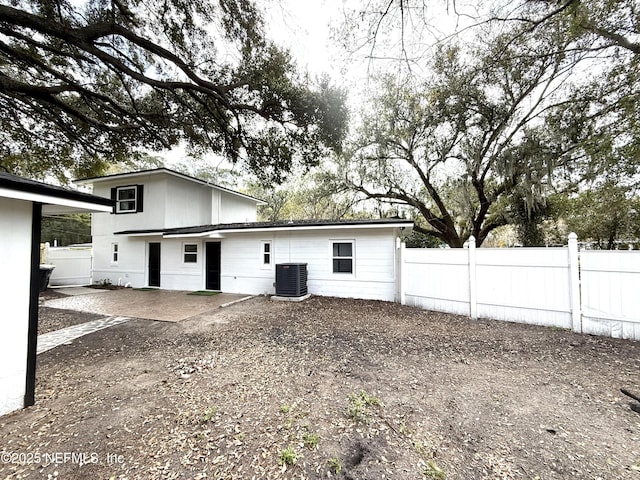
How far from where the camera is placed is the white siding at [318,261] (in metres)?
8.34

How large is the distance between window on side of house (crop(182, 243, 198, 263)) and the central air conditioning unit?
4457 millimetres

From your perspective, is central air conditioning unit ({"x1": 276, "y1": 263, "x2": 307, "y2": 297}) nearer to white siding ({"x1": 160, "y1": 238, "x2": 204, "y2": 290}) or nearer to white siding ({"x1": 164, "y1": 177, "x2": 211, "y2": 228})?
white siding ({"x1": 160, "y1": 238, "x2": 204, "y2": 290})

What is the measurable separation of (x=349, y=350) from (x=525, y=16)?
7909mm

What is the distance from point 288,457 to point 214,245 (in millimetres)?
9687

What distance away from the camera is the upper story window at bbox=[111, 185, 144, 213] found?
11766mm

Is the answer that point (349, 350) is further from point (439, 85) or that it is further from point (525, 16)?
point (439, 85)

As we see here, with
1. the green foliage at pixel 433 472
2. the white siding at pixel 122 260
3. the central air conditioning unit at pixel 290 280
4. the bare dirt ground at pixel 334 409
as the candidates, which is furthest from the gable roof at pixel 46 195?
the white siding at pixel 122 260

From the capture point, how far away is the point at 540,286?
5.10 m

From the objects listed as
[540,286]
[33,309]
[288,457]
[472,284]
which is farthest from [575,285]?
[33,309]

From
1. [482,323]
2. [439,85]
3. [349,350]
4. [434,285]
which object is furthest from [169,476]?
[439,85]

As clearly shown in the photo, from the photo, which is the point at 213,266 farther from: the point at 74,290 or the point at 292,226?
the point at 74,290

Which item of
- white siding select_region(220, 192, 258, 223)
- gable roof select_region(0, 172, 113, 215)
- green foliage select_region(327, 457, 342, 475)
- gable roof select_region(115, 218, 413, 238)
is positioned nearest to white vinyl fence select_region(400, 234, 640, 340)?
gable roof select_region(115, 218, 413, 238)

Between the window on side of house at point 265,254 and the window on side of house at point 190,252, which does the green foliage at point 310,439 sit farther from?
the window on side of house at point 190,252

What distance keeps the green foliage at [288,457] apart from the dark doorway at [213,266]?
9.29m
